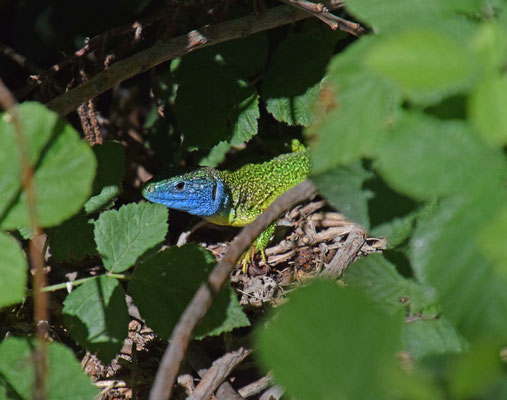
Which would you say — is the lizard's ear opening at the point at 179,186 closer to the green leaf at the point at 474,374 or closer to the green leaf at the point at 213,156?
the green leaf at the point at 213,156

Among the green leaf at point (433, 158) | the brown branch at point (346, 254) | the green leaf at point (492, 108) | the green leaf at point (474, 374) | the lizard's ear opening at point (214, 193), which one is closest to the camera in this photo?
the green leaf at point (474, 374)

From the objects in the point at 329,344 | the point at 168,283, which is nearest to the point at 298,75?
the point at 168,283

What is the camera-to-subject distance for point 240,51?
2.96 metres

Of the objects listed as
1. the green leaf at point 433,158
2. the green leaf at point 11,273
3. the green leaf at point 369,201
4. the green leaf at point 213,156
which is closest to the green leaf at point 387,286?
the green leaf at point 369,201

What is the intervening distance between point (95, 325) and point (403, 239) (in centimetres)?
105

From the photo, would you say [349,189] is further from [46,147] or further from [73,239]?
[73,239]

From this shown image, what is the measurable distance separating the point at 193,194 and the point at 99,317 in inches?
77.4

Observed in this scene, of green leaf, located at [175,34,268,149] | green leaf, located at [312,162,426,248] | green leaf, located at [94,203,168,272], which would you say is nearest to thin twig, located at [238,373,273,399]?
green leaf, located at [94,203,168,272]

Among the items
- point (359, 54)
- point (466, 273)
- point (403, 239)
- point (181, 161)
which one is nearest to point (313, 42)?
point (181, 161)

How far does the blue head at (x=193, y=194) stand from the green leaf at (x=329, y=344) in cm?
282

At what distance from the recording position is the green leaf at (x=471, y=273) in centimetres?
100

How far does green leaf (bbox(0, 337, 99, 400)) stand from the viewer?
4.98 ft

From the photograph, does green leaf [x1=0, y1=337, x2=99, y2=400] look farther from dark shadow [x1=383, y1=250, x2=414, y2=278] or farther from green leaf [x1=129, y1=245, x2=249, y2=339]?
dark shadow [x1=383, y1=250, x2=414, y2=278]

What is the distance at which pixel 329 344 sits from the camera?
83 cm
